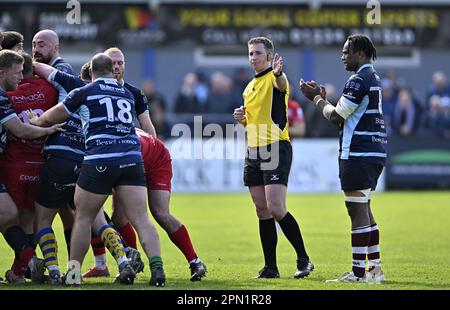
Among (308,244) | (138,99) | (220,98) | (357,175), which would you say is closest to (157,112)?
(220,98)

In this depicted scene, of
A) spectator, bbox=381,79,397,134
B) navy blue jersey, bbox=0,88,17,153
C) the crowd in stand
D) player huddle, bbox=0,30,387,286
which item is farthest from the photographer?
spectator, bbox=381,79,397,134

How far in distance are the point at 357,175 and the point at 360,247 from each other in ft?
2.39

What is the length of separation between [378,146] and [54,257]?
3.46 m

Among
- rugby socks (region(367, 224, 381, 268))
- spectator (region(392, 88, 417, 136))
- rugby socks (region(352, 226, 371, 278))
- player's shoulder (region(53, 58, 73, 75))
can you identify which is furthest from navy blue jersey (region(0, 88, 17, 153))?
spectator (region(392, 88, 417, 136))

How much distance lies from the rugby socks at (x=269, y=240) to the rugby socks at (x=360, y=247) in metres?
1.03

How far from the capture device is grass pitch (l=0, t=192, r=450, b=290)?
10133 millimetres

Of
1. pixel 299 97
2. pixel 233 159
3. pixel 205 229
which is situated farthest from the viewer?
pixel 299 97

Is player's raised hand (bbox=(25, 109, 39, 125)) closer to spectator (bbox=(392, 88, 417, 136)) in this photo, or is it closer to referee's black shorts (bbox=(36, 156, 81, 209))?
referee's black shorts (bbox=(36, 156, 81, 209))

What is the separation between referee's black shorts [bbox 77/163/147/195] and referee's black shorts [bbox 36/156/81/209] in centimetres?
52

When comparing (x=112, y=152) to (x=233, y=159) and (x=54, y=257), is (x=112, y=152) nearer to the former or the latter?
(x=54, y=257)

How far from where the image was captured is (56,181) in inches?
396

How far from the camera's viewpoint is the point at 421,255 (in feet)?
42.7
